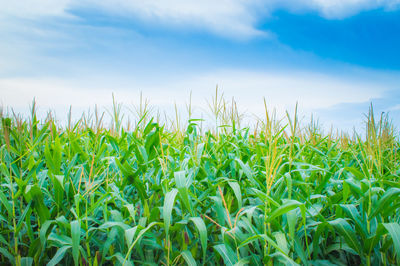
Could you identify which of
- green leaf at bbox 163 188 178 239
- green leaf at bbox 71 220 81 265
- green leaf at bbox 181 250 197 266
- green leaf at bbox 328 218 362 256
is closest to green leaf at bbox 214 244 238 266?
green leaf at bbox 181 250 197 266

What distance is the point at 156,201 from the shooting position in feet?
7.15

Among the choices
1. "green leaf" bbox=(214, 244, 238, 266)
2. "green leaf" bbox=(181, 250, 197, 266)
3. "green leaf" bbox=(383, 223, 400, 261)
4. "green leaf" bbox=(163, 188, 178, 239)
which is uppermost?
"green leaf" bbox=(163, 188, 178, 239)

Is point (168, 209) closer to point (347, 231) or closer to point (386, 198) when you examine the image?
point (347, 231)

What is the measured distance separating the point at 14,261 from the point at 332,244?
2.31 m

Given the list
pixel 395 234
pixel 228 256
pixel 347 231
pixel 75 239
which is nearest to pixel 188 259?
pixel 228 256

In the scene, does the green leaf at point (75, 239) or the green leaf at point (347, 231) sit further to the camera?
the green leaf at point (347, 231)

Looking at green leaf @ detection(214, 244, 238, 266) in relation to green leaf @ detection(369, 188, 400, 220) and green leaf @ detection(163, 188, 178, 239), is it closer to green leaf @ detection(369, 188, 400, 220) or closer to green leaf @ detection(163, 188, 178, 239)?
green leaf @ detection(163, 188, 178, 239)

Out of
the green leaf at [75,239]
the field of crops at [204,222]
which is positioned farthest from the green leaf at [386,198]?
the green leaf at [75,239]

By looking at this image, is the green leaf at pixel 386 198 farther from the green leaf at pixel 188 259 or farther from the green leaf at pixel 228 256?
the green leaf at pixel 188 259

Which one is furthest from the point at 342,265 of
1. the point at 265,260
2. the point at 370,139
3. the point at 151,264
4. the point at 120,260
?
the point at 120,260

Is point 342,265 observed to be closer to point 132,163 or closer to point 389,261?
point 389,261

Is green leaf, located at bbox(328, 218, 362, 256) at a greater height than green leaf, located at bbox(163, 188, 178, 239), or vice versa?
green leaf, located at bbox(163, 188, 178, 239)

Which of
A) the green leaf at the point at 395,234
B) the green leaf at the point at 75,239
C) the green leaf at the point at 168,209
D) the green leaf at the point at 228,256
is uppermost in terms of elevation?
the green leaf at the point at 168,209

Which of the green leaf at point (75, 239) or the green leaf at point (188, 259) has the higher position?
the green leaf at point (75, 239)
